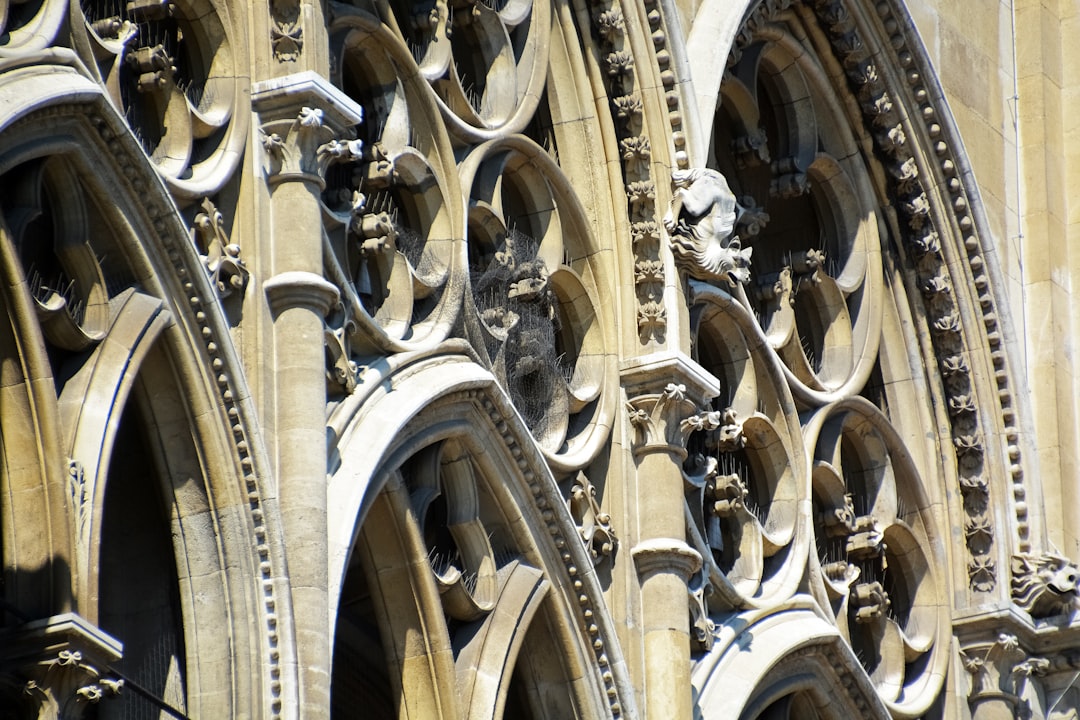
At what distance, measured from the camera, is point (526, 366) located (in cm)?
1769

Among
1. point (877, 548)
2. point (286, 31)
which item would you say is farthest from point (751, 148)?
point (286, 31)

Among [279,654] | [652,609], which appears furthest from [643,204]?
[279,654]

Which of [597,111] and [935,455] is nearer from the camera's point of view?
[597,111]

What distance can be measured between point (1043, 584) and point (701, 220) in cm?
492

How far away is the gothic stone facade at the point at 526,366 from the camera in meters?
14.1

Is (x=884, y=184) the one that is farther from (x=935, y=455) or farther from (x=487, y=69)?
(x=487, y=69)

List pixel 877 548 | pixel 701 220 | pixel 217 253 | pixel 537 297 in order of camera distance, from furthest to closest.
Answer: pixel 877 548 < pixel 701 220 < pixel 537 297 < pixel 217 253

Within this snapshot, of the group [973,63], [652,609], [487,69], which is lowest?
[652,609]

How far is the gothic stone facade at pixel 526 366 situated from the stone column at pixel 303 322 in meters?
0.02

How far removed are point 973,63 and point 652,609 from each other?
7329 mm

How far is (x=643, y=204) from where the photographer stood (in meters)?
18.8

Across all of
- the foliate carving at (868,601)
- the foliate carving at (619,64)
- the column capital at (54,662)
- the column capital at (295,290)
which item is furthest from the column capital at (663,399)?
the column capital at (54,662)

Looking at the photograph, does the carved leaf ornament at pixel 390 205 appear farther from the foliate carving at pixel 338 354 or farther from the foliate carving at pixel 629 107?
the foliate carving at pixel 629 107

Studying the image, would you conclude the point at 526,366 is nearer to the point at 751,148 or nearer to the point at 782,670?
the point at 782,670
